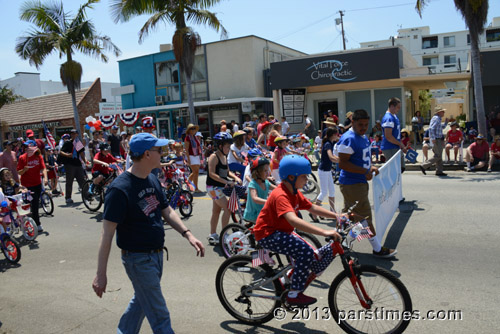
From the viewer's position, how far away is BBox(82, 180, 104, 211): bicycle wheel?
10.7 metres

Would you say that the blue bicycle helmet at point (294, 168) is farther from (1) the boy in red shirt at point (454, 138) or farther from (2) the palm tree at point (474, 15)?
(2) the palm tree at point (474, 15)

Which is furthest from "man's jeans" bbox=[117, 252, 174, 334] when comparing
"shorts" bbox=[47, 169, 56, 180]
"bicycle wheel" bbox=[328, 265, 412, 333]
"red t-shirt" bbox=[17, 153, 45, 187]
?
"shorts" bbox=[47, 169, 56, 180]

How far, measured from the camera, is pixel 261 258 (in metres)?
4.14

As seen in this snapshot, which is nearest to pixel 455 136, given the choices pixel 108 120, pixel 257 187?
pixel 257 187

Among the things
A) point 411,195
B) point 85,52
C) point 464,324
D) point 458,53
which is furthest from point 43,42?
point 458,53

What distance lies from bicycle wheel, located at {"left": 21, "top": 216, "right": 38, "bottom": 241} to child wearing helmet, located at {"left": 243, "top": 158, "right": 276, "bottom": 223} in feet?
15.4

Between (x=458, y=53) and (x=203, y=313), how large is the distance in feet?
239

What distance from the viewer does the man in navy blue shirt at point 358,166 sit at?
19.0ft

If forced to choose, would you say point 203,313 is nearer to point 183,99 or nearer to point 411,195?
point 411,195

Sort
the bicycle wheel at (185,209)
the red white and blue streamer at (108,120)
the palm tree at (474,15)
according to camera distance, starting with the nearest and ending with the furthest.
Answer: the bicycle wheel at (185,209) → the palm tree at (474,15) → the red white and blue streamer at (108,120)

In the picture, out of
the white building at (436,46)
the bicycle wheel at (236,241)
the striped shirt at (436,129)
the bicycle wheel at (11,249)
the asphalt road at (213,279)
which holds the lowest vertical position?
the asphalt road at (213,279)

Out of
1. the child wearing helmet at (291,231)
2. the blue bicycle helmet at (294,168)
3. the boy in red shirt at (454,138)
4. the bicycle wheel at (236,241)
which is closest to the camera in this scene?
the child wearing helmet at (291,231)

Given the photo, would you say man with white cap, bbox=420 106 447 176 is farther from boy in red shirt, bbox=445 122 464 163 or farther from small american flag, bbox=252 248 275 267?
small american flag, bbox=252 248 275 267

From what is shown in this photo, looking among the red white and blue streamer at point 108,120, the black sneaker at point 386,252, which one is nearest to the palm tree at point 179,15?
the red white and blue streamer at point 108,120
